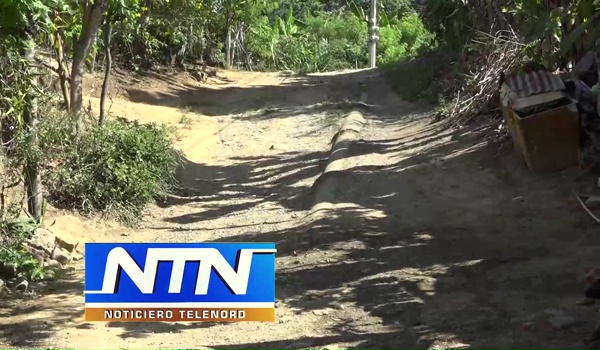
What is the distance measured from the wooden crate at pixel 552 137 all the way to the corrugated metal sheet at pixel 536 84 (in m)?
0.26

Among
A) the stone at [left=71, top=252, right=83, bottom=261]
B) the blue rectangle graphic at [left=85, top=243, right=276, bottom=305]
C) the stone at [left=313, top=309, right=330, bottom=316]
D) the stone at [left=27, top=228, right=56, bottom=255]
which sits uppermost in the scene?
the blue rectangle graphic at [left=85, top=243, right=276, bottom=305]

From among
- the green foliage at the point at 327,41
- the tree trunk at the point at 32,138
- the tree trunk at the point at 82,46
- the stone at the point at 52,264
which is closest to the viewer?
the tree trunk at the point at 32,138

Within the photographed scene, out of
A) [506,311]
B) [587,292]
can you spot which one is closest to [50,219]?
[506,311]

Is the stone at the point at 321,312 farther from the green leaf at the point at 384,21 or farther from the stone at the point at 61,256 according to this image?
the green leaf at the point at 384,21

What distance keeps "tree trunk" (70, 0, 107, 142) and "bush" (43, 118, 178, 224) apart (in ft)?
0.92

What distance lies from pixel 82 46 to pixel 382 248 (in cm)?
493

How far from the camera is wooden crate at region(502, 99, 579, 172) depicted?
920 centimetres

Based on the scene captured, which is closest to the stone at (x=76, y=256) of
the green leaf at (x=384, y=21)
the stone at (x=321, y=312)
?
the stone at (x=321, y=312)

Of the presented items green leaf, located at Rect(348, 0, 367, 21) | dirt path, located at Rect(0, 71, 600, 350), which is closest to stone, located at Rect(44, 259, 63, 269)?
dirt path, located at Rect(0, 71, 600, 350)

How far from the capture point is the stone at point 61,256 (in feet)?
26.1

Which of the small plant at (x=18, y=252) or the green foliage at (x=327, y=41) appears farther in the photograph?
the green foliage at (x=327, y=41)

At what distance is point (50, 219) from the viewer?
8875 mm

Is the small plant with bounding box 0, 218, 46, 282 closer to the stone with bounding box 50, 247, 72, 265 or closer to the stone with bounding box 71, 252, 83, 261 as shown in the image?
the stone with bounding box 50, 247, 72, 265

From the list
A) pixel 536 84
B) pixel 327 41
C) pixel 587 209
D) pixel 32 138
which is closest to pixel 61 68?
pixel 32 138
